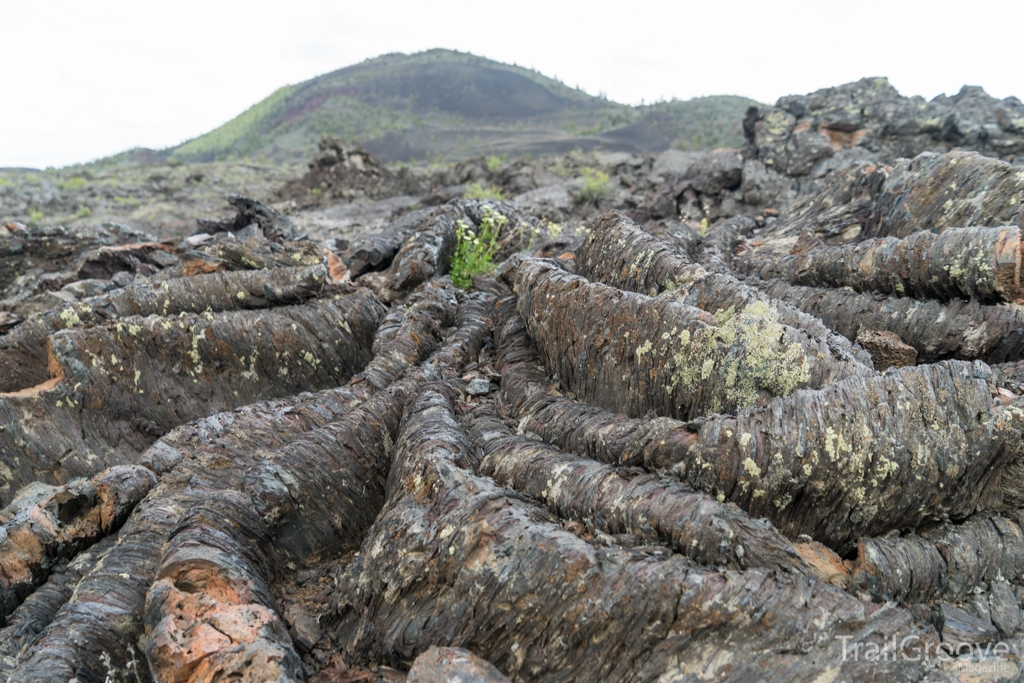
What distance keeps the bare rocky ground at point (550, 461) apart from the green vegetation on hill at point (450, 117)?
62577 mm

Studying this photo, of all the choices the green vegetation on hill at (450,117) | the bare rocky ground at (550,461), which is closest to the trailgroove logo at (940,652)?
the bare rocky ground at (550,461)

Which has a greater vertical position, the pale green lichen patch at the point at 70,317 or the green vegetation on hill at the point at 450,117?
the green vegetation on hill at the point at 450,117

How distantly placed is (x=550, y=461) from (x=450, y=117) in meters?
114

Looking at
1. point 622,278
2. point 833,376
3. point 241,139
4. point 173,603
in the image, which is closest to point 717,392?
point 833,376

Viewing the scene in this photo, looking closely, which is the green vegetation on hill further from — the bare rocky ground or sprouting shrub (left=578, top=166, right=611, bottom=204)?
the bare rocky ground

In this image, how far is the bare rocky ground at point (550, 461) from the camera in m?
2.92

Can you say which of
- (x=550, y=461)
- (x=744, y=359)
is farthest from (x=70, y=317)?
(x=744, y=359)

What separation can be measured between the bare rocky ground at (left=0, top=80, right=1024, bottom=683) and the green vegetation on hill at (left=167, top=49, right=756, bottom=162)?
62577 mm

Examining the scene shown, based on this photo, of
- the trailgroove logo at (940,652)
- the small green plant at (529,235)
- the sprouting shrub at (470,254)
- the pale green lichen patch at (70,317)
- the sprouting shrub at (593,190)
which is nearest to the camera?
the trailgroove logo at (940,652)

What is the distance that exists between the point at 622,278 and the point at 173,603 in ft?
15.3

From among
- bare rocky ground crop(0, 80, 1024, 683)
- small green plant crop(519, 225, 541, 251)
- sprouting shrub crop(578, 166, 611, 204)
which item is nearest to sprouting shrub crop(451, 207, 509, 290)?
bare rocky ground crop(0, 80, 1024, 683)

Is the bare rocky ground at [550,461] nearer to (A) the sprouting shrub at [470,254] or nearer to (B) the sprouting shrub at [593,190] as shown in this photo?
(A) the sprouting shrub at [470,254]

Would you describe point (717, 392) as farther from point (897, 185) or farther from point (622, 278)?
point (897, 185)

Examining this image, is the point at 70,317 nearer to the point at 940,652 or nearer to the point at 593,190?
the point at 940,652
